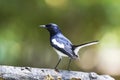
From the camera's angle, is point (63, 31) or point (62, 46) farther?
point (63, 31)

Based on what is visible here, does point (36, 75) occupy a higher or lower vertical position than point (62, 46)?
lower

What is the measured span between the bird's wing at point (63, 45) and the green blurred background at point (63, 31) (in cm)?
254

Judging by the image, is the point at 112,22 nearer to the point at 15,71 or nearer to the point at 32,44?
the point at 32,44

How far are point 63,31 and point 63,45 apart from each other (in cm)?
280

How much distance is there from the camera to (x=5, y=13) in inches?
213

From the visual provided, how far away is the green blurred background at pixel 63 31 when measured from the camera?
17.2 feet

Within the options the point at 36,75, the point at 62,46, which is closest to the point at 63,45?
the point at 62,46

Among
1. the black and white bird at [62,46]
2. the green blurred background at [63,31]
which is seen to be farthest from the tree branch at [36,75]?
the green blurred background at [63,31]

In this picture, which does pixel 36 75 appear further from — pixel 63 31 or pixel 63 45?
pixel 63 31

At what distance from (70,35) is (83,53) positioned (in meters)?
0.22

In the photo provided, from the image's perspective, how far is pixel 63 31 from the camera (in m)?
5.41

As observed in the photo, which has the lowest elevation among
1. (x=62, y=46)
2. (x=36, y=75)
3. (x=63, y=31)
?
(x=63, y=31)

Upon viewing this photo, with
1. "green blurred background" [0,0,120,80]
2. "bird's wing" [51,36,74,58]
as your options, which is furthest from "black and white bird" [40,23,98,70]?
"green blurred background" [0,0,120,80]

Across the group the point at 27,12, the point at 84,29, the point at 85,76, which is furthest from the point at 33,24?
the point at 85,76
